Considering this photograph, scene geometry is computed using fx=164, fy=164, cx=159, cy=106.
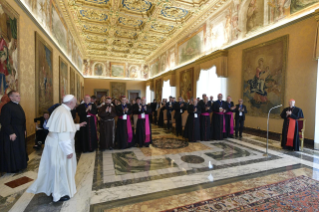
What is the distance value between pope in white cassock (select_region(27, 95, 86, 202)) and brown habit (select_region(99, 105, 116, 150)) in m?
2.80

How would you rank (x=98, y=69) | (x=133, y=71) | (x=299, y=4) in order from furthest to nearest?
(x=133, y=71)
(x=98, y=69)
(x=299, y=4)

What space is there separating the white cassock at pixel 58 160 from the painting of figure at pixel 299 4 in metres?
7.93

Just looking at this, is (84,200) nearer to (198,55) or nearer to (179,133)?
(179,133)

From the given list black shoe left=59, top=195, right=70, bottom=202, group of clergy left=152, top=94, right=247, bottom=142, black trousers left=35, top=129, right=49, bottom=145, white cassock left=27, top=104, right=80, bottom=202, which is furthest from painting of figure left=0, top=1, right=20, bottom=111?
group of clergy left=152, top=94, right=247, bottom=142

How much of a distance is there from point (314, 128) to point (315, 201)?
3.97 m

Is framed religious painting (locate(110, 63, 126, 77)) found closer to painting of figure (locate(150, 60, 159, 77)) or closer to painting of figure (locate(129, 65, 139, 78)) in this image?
painting of figure (locate(129, 65, 139, 78))

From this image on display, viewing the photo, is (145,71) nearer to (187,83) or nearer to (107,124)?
(187,83)

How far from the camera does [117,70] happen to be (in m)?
21.0

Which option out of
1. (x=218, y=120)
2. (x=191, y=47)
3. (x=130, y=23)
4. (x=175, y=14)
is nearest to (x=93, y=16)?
(x=130, y=23)

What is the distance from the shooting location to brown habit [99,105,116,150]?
5523mm

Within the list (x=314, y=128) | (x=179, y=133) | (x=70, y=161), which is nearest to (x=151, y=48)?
(x=179, y=133)

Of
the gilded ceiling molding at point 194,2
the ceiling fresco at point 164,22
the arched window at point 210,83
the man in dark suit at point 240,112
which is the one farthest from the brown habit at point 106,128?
the gilded ceiling molding at point 194,2

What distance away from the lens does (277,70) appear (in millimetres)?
6621

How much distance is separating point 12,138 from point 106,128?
8.25ft
